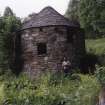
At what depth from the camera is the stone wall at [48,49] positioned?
26.3m

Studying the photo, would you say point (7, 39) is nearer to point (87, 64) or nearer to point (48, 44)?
point (48, 44)

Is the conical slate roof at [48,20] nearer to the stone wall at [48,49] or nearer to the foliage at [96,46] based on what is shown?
the stone wall at [48,49]

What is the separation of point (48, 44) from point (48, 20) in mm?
1776

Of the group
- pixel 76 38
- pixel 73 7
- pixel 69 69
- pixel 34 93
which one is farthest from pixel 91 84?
pixel 73 7

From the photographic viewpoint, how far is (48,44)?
26453 mm

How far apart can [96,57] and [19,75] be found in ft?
23.2

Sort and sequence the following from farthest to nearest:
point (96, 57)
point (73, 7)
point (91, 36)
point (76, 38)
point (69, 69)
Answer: point (73, 7), point (91, 36), point (96, 57), point (76, 38), point (69, 69)

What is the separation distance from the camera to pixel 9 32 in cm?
2739

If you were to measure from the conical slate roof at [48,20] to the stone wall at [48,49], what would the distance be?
1.02ft

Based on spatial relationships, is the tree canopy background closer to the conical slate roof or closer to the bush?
the conical slate roof

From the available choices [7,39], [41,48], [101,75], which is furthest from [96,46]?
[101,75]

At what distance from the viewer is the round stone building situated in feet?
86.4

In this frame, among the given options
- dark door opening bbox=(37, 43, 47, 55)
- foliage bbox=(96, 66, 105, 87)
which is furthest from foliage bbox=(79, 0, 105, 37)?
foliage bbox=(96, 66, 105, 87)

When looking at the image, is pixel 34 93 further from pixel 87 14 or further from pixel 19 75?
pixel 87 14
